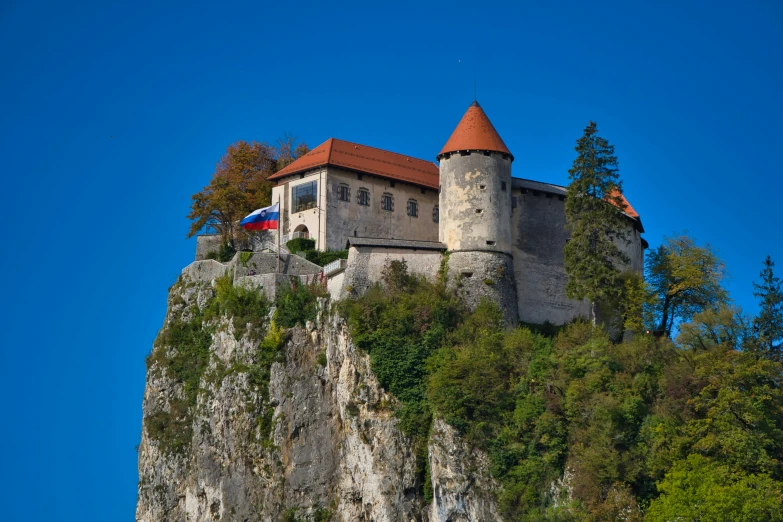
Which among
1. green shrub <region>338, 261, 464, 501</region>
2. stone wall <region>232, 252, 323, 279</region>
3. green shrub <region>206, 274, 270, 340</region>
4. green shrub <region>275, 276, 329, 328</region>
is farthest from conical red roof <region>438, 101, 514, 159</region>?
green shrub <region>206, 274, 270, 340</region>

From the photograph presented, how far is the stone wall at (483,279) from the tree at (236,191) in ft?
46.4

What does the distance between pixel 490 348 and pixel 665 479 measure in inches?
408

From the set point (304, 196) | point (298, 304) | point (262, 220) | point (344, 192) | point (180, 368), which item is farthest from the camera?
point (180, 368)

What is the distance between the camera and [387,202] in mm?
65812

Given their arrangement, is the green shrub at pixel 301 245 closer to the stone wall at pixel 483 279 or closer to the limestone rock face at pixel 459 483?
the stone wall at pixel 483 279

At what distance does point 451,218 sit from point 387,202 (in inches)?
229

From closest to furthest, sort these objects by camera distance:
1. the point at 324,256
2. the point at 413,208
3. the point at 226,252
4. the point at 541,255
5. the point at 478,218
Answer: the point at 478,218
the point at 324,256
the point at 541,255
the point at 413,208
the point at 226,252

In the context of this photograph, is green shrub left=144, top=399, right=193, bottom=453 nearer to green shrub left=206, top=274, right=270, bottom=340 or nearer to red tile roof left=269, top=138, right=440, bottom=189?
green shrub left=206, top=274, right=270, bottom=340

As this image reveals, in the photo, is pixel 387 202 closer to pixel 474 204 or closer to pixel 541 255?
pixel 474 204

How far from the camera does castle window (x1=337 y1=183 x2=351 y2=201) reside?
212 ft

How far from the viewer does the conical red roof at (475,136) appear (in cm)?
6134

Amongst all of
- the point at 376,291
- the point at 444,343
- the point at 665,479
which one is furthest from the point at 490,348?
the point at 665,479

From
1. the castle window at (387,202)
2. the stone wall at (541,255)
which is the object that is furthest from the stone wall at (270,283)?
the stone wall at (541,255)

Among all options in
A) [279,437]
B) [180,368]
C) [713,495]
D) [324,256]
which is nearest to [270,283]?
[324,256]
